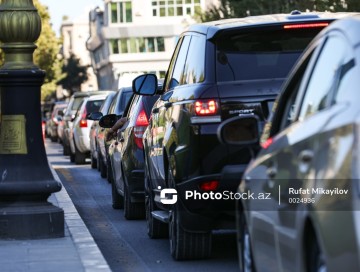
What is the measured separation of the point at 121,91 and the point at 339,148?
16.6 metres

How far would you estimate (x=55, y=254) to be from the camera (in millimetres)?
10500

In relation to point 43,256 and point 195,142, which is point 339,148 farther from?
point 43,256

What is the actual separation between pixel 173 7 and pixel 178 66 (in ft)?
385

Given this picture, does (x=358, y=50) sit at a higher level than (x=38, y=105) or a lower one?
higher

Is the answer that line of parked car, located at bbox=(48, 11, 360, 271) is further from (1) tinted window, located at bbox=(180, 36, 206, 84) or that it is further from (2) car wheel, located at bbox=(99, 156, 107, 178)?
(2) car wheel, located at bbox=(99, 156, 107, 178)

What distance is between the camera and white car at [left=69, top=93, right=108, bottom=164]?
30.6m

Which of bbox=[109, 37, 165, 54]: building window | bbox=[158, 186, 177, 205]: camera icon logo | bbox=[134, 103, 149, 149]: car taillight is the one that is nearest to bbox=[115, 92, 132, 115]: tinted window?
bbox=[134, 103, 149, 149]: car taillight

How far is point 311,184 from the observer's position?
5395 millimetres

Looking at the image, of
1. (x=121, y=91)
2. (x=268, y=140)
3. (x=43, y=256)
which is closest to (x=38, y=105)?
(x=43, y=256)

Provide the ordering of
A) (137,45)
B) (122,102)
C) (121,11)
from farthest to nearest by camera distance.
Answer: (121,11) → (137,45) → (122,102)

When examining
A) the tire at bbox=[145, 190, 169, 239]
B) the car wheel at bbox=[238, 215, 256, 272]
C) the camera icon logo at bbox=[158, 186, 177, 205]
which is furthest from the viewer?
the tire at bbox=[145, 190, 169, 239]

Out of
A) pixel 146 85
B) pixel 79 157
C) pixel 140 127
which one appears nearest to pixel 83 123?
pixel 79 157

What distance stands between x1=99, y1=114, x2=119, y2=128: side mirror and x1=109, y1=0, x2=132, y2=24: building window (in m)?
112

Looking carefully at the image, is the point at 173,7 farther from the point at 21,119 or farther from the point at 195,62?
the point at 195,62
